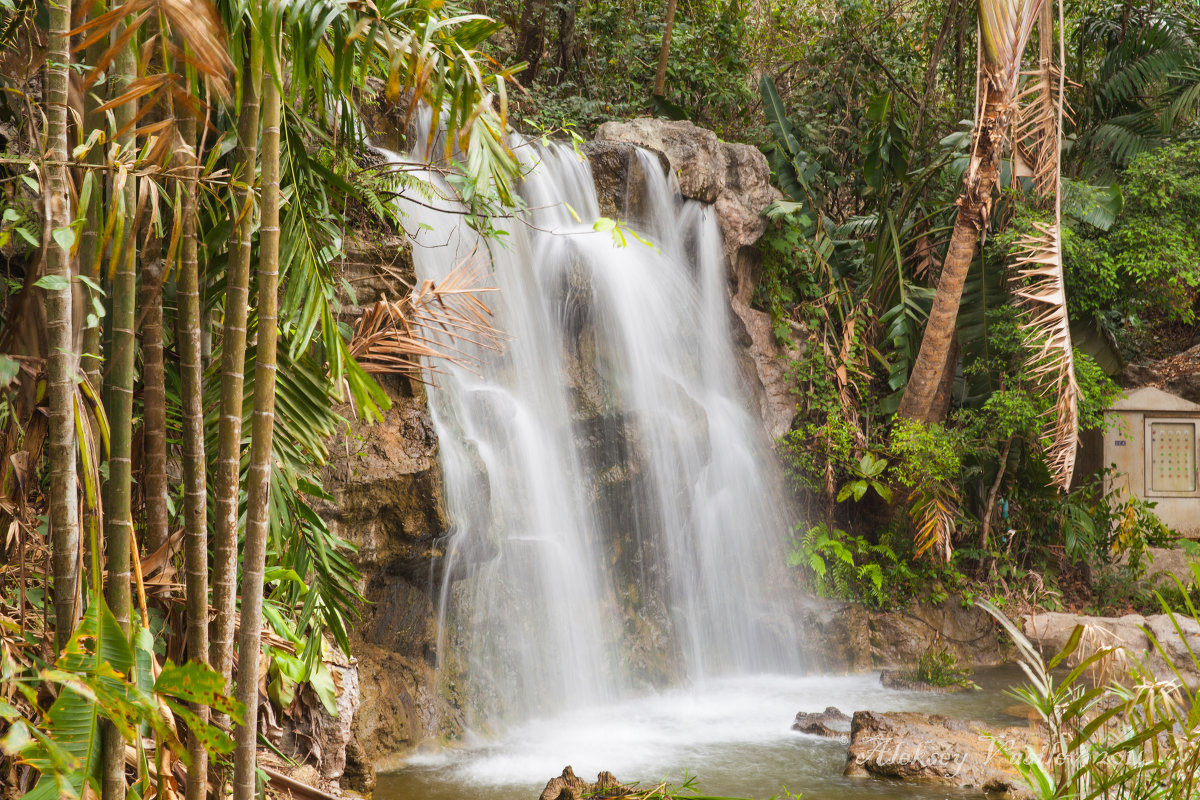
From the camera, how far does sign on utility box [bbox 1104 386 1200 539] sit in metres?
11.0

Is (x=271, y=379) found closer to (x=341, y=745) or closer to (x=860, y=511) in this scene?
(x=341, y=745)

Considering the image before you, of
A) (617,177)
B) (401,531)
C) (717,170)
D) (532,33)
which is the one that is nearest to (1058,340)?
(717,170)

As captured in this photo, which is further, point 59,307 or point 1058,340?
point 1058,340

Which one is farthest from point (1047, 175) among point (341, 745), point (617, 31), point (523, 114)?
point (341, 745)

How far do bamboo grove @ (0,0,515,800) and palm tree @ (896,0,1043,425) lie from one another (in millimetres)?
6243

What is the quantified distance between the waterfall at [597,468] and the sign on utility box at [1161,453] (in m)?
4.85

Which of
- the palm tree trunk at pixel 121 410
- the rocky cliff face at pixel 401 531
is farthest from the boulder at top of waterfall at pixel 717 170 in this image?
the palm tree trunk at pixel 121 410

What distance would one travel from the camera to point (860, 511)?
10.4 m

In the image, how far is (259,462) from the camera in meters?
2.31

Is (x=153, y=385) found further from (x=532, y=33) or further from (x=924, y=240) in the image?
(x=532, y=33)

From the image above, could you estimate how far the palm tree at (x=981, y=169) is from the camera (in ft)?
24.4

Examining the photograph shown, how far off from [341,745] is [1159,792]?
3241 mm

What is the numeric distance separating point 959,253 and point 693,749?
16.8 feet

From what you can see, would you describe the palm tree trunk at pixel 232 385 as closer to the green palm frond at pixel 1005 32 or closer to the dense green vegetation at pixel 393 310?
the dense green vegetation at pixel 393 310
